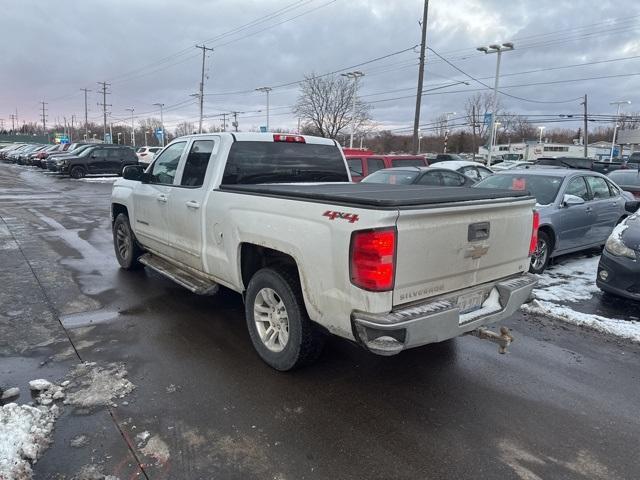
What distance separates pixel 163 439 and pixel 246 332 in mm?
1835

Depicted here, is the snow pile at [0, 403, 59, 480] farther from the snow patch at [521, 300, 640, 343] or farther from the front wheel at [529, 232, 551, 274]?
the front wheel at [529, 232, 551, 274]

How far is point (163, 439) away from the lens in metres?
3.01

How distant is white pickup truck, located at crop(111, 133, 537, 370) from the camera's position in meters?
3.00

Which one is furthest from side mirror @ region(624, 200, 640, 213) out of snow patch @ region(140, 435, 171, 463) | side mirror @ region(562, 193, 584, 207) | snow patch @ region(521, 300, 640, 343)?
snow patch @ region(140, 435, 171, 463)

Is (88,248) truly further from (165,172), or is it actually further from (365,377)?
(365,377)

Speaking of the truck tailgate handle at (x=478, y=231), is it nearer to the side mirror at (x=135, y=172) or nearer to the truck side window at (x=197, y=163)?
the truck side window at (x=197, y=163)

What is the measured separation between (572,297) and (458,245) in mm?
3828

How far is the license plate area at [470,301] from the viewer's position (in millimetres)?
3468

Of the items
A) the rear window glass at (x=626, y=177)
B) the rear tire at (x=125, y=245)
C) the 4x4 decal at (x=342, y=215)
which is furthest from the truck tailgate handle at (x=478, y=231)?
the rear window glass at (x=626, y=177)

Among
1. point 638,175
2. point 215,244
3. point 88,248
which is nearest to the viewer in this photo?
point 215,244

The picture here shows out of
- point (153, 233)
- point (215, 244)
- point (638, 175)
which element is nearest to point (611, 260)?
point (215, 244)

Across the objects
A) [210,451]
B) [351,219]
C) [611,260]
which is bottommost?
[210,451]

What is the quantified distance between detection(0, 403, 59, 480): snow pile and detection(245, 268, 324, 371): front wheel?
5.25 feet

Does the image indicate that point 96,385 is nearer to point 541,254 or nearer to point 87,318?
point 87,318
